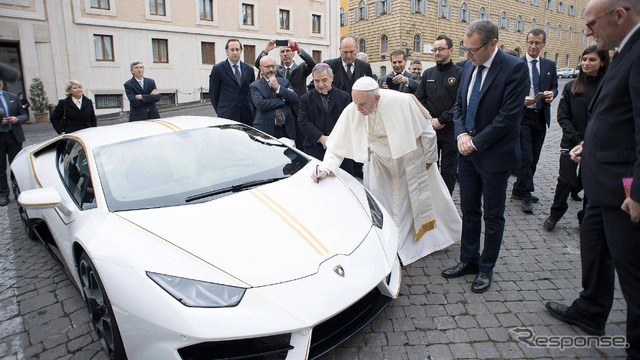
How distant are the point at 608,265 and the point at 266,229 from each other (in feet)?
6.69

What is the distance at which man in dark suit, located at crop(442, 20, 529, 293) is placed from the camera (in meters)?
2.87

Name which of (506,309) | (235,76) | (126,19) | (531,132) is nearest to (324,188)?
(506,309)

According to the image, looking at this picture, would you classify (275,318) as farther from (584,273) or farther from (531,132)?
(531,132)

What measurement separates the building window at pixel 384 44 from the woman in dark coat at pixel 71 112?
39476mm

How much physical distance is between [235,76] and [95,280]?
4.36m

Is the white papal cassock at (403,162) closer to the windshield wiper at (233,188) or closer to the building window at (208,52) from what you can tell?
the windshield wiper at (233,188)

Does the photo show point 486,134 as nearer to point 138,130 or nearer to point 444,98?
point 444,98

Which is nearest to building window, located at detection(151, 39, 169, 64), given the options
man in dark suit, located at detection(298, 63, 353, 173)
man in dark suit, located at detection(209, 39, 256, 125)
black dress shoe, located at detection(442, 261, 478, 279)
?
man in dark suit, located at detection(209, 39, 256, 125)

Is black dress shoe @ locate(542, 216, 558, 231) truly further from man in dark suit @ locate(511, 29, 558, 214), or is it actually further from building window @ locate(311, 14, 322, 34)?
building window @ locate(311, 14, 322, 34)

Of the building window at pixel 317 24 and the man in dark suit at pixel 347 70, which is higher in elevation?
the building window at pixel 317 24

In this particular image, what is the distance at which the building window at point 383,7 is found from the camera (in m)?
41.3

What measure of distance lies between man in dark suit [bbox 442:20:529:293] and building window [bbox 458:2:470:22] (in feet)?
159

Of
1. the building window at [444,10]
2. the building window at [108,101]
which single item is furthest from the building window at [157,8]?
the building window at [444,10]

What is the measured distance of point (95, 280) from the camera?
2.47 metres
